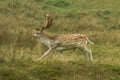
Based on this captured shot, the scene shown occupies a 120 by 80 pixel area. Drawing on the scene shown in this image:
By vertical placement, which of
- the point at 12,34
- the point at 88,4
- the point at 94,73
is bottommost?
the point at 88,4

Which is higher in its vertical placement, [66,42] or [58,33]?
[66,42]

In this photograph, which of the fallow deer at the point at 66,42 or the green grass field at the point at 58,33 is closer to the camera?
the green grass field at the point at 58,33

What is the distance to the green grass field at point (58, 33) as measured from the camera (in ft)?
31.3

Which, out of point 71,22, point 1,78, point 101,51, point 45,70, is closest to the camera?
point 1,78

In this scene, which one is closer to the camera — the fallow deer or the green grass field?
the green grass field

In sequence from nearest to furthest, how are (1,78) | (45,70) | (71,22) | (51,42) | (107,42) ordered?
(1,78) → (45,70) → (51,42) → (107,42) → (71,22)

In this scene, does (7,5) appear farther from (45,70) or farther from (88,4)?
(45,70)

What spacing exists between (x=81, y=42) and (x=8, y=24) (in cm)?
579

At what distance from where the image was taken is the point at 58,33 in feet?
61.0

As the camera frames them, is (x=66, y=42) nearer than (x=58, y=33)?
Yes

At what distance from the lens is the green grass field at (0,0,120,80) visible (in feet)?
31.3

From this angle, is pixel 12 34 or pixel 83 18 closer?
pixel 12 34

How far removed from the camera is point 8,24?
17453 mm

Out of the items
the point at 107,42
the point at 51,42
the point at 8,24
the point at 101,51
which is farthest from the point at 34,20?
the point at 51,42
